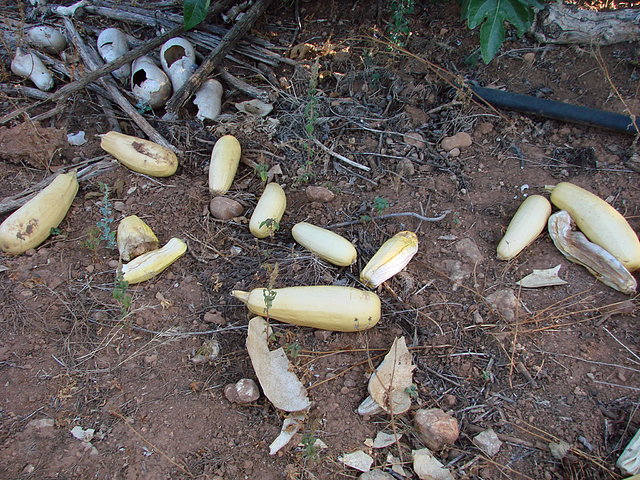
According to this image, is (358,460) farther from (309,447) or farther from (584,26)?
(584,26)

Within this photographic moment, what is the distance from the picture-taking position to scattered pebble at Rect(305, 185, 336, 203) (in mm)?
2662

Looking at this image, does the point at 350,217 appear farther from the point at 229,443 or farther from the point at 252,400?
the point at 229,443

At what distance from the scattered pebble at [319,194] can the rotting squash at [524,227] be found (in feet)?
2.81

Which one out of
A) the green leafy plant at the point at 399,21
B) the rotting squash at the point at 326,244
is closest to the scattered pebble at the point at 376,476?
the rotting squash at the point at 326,244

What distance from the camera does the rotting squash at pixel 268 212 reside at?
251 centimetres

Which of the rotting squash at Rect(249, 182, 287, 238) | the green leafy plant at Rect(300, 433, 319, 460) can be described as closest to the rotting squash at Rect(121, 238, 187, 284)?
the rotting squash at Rect(249, 182, 287, 238)

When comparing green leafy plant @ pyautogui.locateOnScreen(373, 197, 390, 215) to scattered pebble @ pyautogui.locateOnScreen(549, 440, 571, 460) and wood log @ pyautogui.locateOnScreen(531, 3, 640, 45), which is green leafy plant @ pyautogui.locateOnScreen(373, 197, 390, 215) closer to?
scattered pebble @ pyautogui.locateOnScreen(549, 440, 571, 460)

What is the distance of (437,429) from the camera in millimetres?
1827

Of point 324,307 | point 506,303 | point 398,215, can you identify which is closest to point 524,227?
point 506,303

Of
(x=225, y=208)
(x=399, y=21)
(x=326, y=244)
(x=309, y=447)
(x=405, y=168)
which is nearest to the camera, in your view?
(x=309, y=447)

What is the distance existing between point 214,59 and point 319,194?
1.21 metres

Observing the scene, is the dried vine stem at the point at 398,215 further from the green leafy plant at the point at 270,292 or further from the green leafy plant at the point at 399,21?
the green leafy plant at the point at 399,21

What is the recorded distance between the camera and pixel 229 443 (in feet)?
6.17

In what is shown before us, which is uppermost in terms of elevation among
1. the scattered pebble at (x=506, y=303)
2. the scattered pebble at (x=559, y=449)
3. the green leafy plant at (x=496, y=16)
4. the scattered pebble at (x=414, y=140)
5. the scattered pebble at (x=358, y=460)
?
the green leafy plant at (x=496, y=16)
